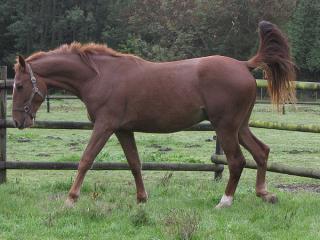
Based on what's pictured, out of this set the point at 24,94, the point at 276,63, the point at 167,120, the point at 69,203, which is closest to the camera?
the point at 69,203

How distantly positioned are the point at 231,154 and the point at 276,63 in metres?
1.24

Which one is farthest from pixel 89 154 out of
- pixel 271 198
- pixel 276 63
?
pixel 276 63

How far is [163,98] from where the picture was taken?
6379 mm

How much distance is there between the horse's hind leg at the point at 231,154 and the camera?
6.31m

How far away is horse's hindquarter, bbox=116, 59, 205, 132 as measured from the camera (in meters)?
6.35

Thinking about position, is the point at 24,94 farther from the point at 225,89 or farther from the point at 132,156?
the point at 225,89

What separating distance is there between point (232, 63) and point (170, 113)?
0.93 metres

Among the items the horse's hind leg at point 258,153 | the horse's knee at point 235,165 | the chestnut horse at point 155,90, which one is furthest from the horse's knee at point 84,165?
the horse's hind leg at point 258,153

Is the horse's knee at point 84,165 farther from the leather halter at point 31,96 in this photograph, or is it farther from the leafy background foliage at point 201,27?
the leafy background foliage at point 201,27

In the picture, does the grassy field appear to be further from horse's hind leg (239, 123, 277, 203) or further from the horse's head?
the horse's head

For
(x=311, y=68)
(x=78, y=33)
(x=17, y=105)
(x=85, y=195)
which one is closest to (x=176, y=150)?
(x=85, y=195)

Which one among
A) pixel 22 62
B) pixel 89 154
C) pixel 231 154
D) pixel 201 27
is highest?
pixel 22 62

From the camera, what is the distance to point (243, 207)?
20.6 feet

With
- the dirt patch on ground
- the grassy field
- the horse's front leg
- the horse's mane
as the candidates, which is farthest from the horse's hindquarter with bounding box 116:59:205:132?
the dirt patch on ground
